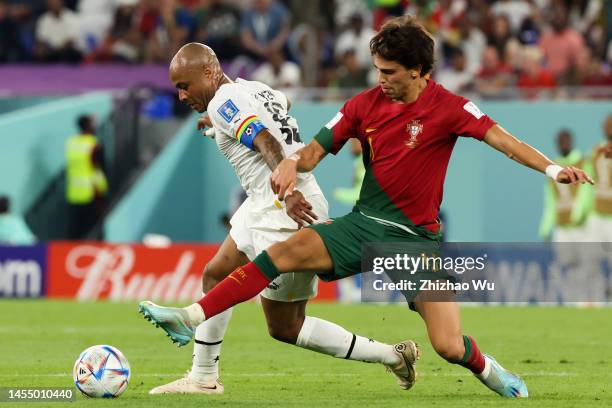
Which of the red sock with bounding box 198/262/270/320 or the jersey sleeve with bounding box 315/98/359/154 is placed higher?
the jersey sleeve with bounding box 315/98/359/154

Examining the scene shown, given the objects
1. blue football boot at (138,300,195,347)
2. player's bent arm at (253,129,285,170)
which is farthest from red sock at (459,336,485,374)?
blue football boot at (138,300,195,347)

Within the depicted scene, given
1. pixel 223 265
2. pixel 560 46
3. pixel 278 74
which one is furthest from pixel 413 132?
pixel 560 46

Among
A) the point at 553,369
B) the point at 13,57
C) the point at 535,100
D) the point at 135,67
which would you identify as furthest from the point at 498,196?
the point at 553,369

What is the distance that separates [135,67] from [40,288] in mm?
5015

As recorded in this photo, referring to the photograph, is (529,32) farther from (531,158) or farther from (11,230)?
(531,158)

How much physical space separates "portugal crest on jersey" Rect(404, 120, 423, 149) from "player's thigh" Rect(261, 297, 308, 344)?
1.22 metres

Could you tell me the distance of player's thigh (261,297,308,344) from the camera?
852cm

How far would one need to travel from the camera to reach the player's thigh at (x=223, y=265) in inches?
342

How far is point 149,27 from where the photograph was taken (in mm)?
22844

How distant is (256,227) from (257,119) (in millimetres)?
673

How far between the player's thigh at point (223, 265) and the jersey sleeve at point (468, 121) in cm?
158

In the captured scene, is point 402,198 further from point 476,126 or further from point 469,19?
point 469,19

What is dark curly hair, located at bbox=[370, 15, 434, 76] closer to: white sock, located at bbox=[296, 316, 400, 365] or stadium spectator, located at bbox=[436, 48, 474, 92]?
white sock, located at bbox=[296, 316, 400, 365]

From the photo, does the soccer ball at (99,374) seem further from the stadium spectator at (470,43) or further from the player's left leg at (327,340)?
the stadium spectator at (470,43)
